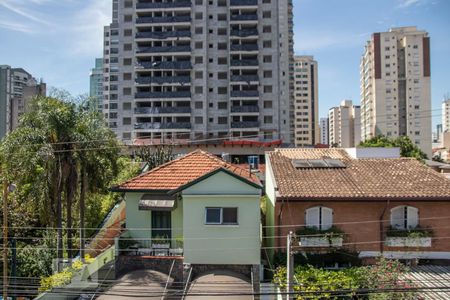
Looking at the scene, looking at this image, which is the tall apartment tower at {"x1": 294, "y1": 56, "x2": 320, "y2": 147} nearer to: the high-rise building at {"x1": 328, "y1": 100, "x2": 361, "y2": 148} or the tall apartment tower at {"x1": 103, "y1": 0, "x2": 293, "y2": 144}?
the high-rise building at {"x1": 328, "y1": 100, "x2": 361, "y2": 148}

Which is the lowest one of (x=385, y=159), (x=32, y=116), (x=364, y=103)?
(x=385, y=159)

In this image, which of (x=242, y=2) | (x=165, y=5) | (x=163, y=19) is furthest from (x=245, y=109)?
(x=165, y=5)

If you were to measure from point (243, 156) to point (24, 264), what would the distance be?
5894cm

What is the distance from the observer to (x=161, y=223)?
21.1 meters

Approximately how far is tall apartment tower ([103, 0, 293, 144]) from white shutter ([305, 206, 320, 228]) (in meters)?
62.2

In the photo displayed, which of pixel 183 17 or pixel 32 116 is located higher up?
pixel 183 17

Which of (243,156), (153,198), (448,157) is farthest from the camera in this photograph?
(448,157)

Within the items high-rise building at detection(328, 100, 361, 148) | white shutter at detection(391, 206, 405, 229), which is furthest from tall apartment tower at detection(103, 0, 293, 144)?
high-rise building at detection(328, 100, 361, 148)

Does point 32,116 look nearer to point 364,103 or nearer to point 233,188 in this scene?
point 233,188

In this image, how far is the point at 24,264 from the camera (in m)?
21.6

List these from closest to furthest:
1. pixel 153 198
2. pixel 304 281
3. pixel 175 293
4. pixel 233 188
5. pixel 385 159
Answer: pixel 304 281
pixel 175 293
pixel 233 188
pixel 153 198
pixel 385 159

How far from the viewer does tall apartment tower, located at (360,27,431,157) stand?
4783 inches

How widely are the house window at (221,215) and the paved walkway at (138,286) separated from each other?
3413mm

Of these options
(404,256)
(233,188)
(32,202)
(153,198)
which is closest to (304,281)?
(233,188)
